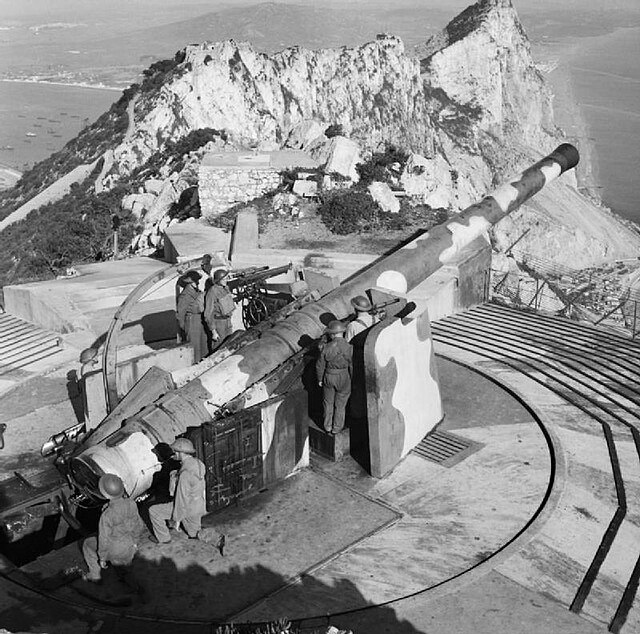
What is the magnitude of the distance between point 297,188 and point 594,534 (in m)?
16.9

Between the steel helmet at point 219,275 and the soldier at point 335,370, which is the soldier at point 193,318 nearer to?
the steel helmet at point 219,275

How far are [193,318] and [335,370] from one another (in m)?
3.15

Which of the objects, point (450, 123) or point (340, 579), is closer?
point (340, 579)

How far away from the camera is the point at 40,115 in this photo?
14400 centimetres

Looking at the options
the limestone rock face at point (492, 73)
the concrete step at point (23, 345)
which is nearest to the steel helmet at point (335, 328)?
the concrete step at point (23, 345)

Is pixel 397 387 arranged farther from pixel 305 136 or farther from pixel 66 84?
pixel 66 84

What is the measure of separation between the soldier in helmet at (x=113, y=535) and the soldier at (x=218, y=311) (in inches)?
161

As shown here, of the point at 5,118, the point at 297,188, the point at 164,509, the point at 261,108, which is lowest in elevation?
the point at 5,118

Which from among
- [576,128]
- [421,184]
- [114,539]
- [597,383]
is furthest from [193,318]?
[576,128]

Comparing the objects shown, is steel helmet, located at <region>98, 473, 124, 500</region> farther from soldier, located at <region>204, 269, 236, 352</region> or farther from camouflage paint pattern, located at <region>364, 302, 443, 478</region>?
soldier, located at <region>204, 269, 236, 352</region>

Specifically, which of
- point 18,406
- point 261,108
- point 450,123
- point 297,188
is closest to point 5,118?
point 450,123

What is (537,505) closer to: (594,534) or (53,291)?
(594,534)

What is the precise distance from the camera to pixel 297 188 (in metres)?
24.5

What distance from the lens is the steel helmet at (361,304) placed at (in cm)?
1066
